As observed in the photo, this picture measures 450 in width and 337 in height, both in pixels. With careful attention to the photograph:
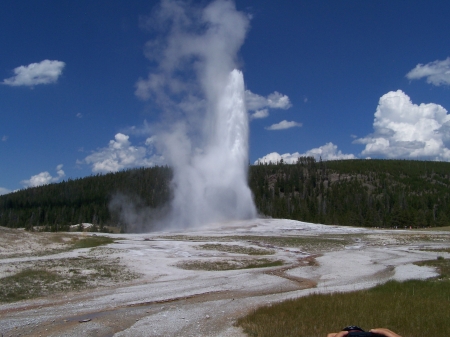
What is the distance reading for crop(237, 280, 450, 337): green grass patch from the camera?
31.8 ft

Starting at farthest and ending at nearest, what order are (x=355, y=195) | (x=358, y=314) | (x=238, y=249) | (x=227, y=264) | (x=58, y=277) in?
(x=355, y=195) → (x=238, y=249) → (x=227, y=264) → (x=58, y=277) → (x=358, y=314)

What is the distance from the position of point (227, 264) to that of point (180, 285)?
28.3ft

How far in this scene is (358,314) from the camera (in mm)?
10938

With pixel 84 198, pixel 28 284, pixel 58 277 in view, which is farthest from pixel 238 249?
pixel 84 198

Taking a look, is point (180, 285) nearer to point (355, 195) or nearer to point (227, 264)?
point (227, 264)

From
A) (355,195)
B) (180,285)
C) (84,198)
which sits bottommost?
(180,285)

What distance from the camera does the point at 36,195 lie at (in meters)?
178

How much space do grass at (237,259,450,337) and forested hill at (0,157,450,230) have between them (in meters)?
93.1

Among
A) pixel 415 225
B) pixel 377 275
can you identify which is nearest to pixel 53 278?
pixel 377 275

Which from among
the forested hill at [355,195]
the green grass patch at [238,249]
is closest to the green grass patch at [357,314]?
the green grass patch at [238,249]

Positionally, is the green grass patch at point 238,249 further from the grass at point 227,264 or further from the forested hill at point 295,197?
the forested hill at point 295,197

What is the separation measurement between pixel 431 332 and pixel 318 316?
113 inches

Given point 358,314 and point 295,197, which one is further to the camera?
point 295,197

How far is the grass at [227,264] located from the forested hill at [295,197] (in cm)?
7909
